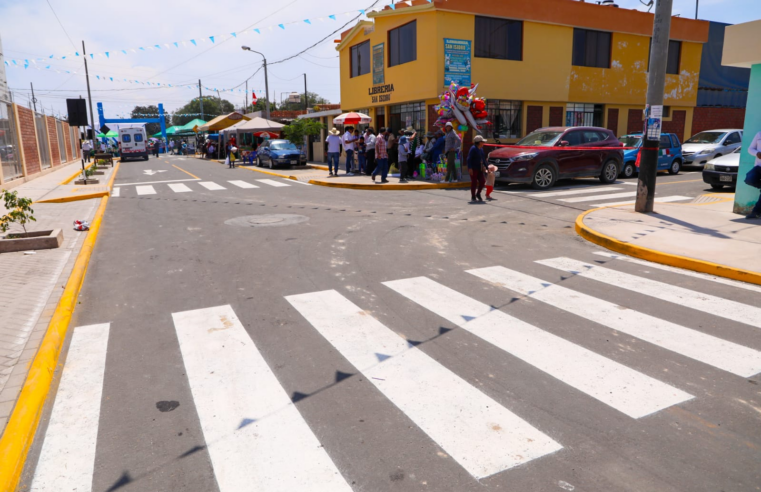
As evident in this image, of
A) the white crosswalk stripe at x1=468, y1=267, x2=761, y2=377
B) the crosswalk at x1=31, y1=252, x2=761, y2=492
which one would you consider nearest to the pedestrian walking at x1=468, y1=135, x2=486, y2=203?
the white crosswalk stripe at x1=468, y1=267, x2=761, y2=377

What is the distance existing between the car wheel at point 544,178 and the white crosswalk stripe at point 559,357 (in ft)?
35.0

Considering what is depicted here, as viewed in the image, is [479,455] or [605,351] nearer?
[479,455]

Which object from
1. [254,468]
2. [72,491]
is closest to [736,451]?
[254,468]

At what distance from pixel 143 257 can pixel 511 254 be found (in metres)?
5.70

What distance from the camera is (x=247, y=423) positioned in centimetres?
352

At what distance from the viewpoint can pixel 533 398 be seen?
3801 mm

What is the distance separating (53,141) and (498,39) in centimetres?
2669

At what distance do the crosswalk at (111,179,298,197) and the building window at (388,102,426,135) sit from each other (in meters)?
6.52

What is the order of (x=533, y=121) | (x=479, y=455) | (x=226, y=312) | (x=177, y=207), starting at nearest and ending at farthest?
(x=479, y=455)
(x=226, y=312)
(x=177, y=207)
(x=533, y=121)

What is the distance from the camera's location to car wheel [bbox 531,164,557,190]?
1588 cm

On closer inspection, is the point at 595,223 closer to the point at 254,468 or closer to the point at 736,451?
the point at 736,451

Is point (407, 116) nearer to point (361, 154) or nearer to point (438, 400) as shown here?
point (361, 154)

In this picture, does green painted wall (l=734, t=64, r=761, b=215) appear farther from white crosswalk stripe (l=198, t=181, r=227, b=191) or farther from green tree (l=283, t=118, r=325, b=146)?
green tree (l=283, t=118, r=325, b=146)

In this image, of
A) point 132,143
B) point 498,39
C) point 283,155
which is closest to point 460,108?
point 498,39
